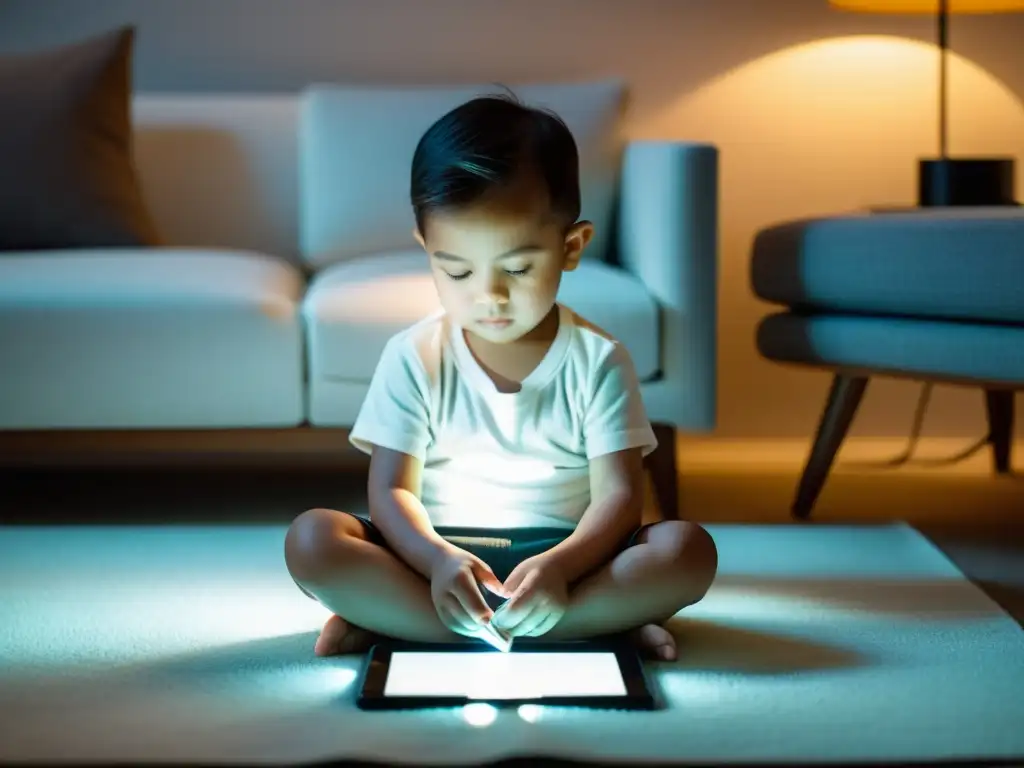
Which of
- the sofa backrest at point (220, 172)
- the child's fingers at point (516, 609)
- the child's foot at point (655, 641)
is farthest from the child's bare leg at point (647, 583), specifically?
the sofa backrest at point (220, 172)

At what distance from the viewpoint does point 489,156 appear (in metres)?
1.33

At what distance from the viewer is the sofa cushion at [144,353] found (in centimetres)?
196

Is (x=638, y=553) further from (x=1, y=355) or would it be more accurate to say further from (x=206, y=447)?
(x=206, y=447)

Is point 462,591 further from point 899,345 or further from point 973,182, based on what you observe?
point 973,182

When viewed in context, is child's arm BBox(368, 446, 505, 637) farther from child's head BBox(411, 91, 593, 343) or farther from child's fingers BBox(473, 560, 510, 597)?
child's head BBox(411, 91, 593, 343)

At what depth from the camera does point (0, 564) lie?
1.83 meters

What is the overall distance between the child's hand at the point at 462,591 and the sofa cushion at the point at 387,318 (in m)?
0.71

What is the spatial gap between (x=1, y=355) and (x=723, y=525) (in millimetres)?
1068

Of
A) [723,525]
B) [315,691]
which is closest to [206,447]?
[723,525]

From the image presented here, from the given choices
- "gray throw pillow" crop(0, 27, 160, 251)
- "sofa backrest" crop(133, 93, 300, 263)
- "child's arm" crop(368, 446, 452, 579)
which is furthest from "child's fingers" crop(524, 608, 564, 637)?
"sofa backrest" crop(133, 93, 300, 263)

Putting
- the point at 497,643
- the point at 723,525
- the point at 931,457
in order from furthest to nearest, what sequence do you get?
the point at 931,457 → the point at 723,525 → the point at 497,643

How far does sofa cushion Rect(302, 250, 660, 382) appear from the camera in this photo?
1.97 metres

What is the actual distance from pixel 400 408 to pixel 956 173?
1378mm

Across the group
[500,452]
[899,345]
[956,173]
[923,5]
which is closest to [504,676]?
[500,452]
